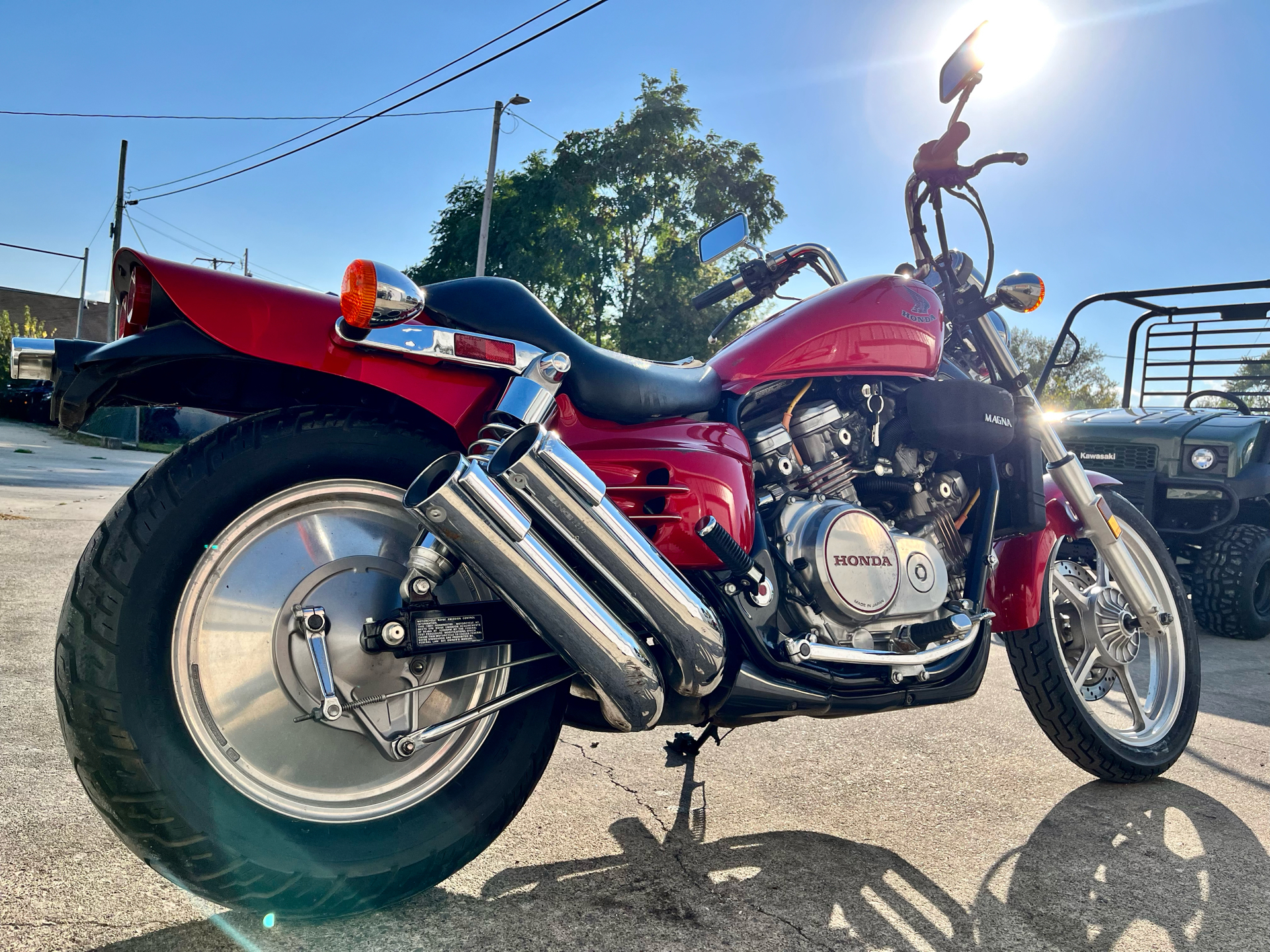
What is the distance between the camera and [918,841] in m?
2.38

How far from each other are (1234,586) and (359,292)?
6.10 meters

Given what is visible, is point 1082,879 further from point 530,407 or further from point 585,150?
point 585,150

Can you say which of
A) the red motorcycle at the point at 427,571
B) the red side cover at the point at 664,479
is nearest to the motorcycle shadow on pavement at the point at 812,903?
the red motorcycle at the point at 427,571

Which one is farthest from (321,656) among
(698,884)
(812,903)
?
(812,903)

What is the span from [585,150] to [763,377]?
27.4 meters

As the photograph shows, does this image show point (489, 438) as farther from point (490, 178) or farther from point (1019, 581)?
point (490, 178)

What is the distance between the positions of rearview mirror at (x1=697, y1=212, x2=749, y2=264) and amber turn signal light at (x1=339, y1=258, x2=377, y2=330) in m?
1.38

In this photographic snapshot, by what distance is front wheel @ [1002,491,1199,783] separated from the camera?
2883 millimetres

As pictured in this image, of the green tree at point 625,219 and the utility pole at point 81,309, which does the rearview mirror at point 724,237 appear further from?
the utility pole at point 81,309

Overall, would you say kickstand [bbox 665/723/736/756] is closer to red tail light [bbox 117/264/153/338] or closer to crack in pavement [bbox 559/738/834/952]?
crack in pavement [bbox 559/738/834/952]

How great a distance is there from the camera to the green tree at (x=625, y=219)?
27.0 metres

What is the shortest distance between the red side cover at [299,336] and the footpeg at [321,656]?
0.46m

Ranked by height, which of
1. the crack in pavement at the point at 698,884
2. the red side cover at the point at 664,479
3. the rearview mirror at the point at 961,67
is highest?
the rearview mirror at the point at 961,67

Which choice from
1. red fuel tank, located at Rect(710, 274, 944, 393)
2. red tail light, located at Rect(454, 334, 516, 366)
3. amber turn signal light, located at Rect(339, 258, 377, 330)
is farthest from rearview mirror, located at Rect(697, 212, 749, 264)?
amber turn signal light, located at Rect(339, 258, 377, 330)
